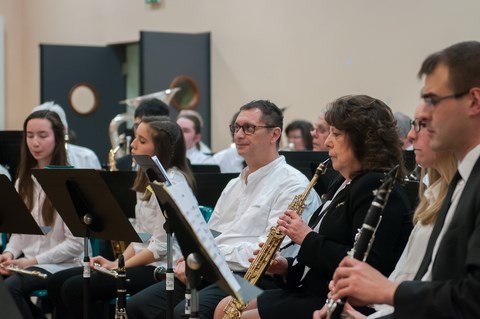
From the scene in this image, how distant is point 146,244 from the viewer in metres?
4.68

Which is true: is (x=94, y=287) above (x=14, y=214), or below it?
below

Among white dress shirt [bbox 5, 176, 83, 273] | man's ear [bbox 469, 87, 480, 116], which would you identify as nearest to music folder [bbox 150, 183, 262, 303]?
man's ear [bbox 469, 87, 480, 116]

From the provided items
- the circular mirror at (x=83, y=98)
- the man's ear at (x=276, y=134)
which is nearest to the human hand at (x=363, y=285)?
the man's ear at (x=276, y=134)

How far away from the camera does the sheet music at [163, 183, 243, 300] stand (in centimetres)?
250

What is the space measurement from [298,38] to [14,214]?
503 cm

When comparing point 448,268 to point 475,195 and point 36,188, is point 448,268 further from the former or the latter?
point 36,188

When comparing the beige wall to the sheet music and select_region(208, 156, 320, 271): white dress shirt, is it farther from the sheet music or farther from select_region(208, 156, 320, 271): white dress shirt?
the sheet music

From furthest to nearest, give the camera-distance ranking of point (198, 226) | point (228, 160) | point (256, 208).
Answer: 1. point (228, 160)
2. point (256, 208)
3. point (198, 226)

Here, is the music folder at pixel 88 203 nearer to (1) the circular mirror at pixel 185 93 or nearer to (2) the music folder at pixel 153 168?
(2) the music folder at pixel 153 168

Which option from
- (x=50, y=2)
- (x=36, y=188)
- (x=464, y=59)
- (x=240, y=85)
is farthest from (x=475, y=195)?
(x=50, y=2)

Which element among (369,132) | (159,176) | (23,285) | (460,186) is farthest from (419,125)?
(23,285)

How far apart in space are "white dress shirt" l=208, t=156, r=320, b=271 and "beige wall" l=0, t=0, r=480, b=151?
11.4ft

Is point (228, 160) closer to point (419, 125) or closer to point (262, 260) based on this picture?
point (262, 260)

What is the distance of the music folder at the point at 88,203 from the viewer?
379cm
